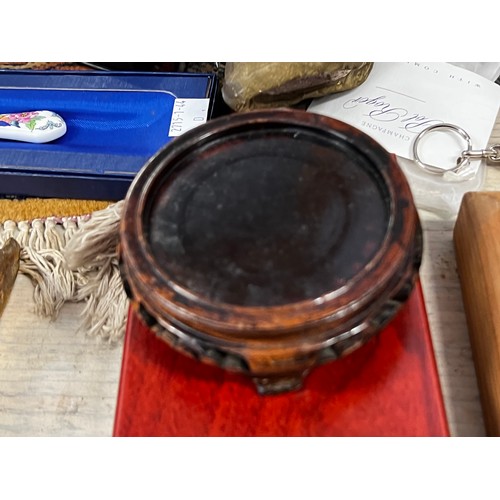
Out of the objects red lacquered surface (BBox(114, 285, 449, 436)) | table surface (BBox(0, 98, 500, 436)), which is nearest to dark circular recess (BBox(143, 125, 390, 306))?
red lacquered surface (BBox(114, 285, 449, 436))

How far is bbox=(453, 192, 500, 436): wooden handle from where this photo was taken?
689 mm

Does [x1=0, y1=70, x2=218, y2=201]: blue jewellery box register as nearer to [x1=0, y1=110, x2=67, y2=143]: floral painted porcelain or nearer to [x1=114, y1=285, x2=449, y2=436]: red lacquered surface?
[x1=0, y1=110, x2=67, y2=143]: floral painted porcelain

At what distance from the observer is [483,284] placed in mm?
730

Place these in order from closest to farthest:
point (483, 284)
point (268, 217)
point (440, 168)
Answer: point (268, 217) → point (483, 284) → point (440, 168)

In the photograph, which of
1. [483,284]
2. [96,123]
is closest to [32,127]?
[96,123]

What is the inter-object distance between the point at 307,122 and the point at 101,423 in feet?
1.45

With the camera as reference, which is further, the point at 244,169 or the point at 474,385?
the point at 474,385

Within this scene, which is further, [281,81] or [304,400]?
[281,81]

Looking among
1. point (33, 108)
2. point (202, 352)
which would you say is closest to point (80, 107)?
point (33, 108)

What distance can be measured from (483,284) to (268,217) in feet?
1.03

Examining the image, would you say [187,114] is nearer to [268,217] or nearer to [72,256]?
[72,256]

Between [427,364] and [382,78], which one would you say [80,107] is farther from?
[427,364]

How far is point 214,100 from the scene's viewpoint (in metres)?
1.01

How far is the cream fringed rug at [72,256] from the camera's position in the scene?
79 cm
